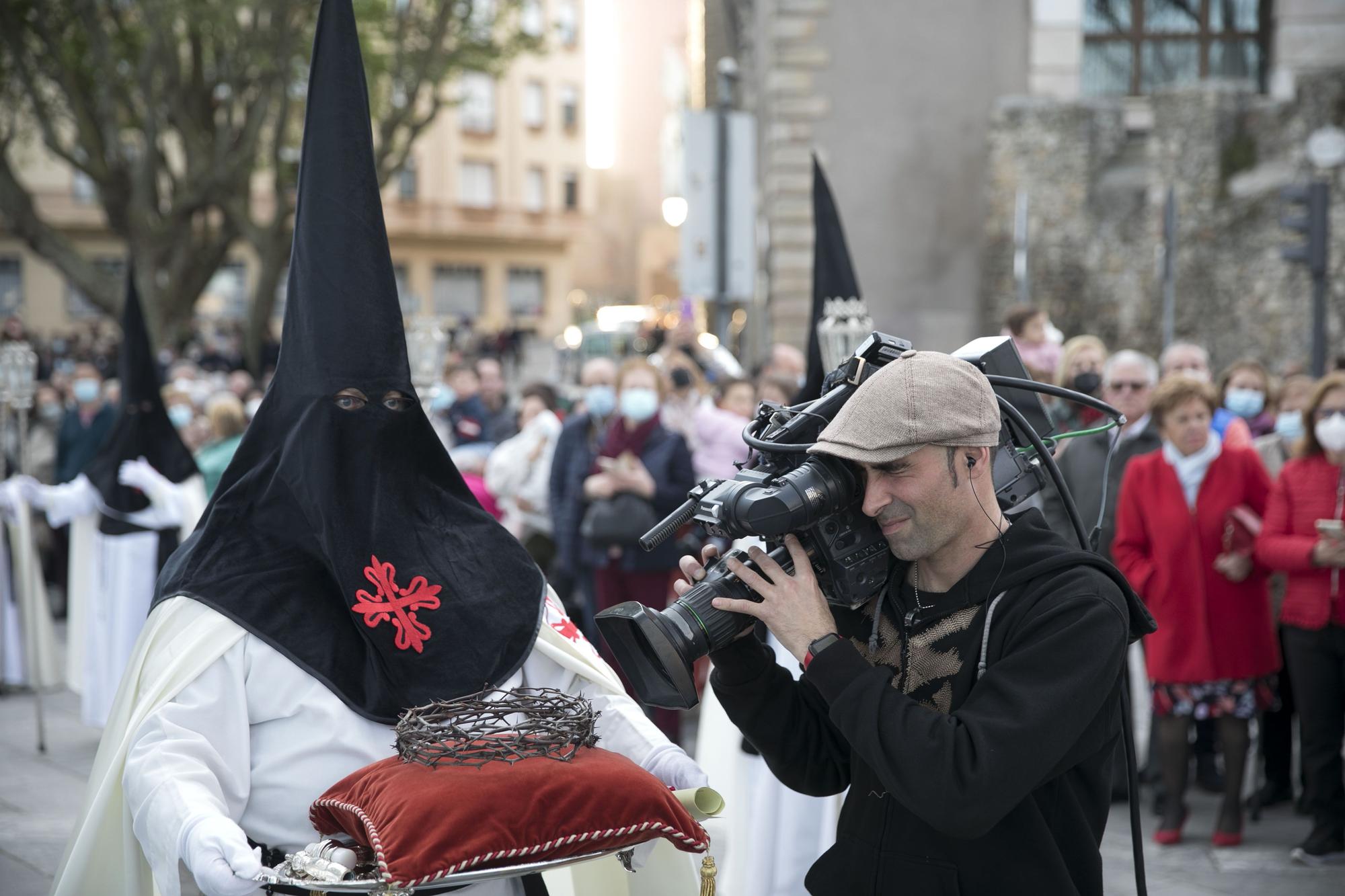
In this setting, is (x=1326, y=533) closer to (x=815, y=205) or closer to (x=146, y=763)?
(x=815, y=205)

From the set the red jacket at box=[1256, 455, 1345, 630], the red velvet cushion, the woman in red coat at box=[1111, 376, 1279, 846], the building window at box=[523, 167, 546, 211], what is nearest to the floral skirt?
the woman in red coat at box=[1111, 376, 1279, 846]

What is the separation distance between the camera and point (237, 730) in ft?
9.68

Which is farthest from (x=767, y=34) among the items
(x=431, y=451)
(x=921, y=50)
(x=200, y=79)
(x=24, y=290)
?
(x=24, y=290)

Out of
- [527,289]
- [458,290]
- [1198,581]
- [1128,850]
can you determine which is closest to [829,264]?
[1198,581]

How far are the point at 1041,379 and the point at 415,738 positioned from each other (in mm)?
5063

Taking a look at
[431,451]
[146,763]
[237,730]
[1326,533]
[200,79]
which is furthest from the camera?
[200,79]

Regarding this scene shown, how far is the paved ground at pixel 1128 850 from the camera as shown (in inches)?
212

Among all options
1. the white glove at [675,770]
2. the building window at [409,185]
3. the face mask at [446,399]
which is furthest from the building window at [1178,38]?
the building window at [409,185]

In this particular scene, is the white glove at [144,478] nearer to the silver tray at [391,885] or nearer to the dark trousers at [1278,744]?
the silver tray at [391,885]

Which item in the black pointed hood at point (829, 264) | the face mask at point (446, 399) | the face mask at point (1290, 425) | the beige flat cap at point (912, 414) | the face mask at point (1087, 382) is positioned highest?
the black pointed hood at point (829, 264)

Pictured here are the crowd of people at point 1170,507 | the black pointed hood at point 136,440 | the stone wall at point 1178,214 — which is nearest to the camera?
the crowd of people at point 1170,507

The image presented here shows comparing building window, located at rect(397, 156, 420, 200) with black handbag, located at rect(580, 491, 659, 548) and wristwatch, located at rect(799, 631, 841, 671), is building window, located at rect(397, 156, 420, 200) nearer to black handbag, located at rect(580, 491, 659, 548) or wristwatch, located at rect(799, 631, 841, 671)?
black handbag, located at rect(580, 491, 659, 548)

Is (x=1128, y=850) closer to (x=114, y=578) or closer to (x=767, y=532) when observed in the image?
A: (x=767, y=532)

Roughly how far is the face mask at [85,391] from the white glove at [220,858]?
10.4m
